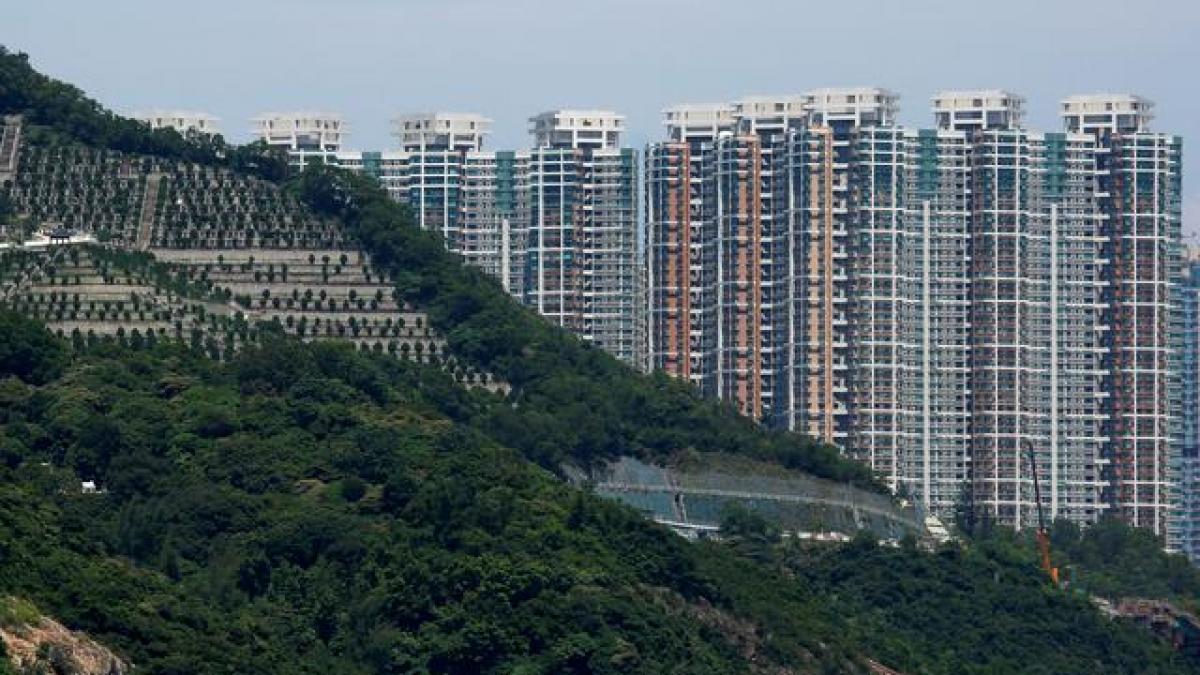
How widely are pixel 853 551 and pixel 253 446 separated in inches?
908

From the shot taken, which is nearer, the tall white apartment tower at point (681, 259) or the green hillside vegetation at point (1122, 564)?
the green hillside vegetation at point (1122, 564)

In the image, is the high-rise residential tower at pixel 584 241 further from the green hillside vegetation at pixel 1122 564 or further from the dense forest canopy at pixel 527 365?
the dense forest canopy at pixel 527 365

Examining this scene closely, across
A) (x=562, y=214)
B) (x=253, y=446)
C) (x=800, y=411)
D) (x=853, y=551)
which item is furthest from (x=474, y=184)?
(x=253, y=446)

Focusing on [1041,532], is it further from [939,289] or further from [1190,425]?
[1190,425]

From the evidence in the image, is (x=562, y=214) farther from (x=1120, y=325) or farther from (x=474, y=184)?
(x=1120, y=325)

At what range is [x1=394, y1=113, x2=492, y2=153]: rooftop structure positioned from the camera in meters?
130

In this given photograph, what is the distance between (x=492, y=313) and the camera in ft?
321

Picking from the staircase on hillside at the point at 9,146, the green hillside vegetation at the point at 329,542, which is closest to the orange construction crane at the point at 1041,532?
the green hillside vegetation at the point at 329,542

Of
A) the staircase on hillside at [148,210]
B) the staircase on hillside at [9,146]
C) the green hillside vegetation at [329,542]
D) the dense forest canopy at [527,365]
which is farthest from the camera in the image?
the dense forest canopy at [527,365]

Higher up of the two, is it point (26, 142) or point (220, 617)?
point (26, 142)

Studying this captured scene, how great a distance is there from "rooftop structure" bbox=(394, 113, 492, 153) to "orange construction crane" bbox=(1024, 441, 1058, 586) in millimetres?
17708

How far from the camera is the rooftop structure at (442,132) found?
130125 millimetres

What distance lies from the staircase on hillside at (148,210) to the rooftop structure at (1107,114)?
140 ft

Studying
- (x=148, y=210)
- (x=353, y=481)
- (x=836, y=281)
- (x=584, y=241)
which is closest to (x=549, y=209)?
(x=584, y=241)
